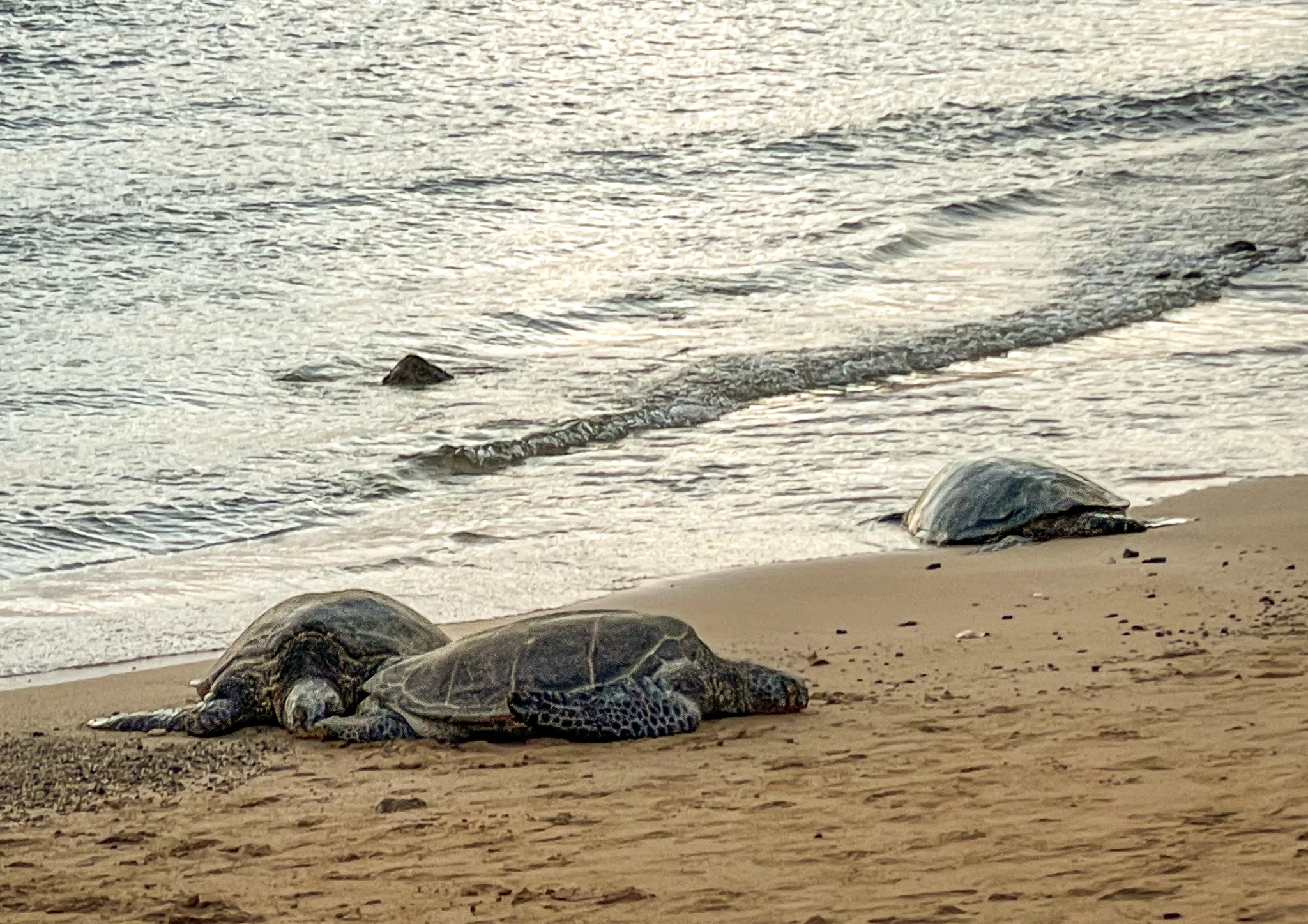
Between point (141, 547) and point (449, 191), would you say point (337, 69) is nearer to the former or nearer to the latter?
point (449, 191)

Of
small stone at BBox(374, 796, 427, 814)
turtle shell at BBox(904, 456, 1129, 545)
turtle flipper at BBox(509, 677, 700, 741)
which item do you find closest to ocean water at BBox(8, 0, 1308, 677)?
turtle shell at BBox(904, 456, 1129, 545)

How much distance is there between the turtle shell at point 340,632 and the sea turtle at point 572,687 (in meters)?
0.33

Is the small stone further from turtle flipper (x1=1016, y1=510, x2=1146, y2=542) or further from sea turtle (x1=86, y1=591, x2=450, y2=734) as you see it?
turtle flipper (x1=1016, y1=510, x2=1146, y2=542)

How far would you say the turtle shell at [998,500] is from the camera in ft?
24.3

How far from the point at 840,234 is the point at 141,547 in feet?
31.1

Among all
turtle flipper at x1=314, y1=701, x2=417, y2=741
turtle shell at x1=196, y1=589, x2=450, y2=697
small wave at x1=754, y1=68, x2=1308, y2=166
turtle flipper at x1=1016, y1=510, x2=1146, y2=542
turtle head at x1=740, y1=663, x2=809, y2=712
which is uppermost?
small wave at x1=754, y1=68, x2=1308, y2=166

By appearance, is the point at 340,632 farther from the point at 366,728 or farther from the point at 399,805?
the point at 399,805

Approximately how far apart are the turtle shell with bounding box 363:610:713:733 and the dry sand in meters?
0.17

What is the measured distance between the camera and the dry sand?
3434mm

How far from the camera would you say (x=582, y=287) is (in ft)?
46.6

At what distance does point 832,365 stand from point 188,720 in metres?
7.22

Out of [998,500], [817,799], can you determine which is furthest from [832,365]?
[817,799]

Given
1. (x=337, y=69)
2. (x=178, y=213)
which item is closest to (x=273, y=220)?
(x=178, y=213)

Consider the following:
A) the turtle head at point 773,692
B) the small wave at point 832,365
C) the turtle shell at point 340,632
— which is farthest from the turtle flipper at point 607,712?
the small wave at point 832,365
